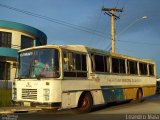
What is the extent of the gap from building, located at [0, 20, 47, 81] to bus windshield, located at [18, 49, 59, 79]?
20.9m

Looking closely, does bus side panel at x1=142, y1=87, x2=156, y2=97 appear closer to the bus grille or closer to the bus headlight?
the bus grille

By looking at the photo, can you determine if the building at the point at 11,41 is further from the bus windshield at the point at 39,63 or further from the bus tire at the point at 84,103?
the bus tire at the point at 84,103

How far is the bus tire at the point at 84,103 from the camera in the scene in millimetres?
16531

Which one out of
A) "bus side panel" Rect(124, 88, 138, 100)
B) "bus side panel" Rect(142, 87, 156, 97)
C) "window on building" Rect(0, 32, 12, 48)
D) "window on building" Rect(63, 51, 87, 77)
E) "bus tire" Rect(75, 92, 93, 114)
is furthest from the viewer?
"window on building" Rect(0, 32, 12, 48)

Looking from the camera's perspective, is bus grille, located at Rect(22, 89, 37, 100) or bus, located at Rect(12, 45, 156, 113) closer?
bus, located at Rect(12, 45, 156, 113)

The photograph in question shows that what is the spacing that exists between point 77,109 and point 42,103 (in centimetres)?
221

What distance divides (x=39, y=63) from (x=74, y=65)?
5.08 feet

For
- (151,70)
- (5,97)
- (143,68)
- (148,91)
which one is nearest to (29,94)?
(5,97)

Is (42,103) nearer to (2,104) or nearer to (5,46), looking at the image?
(2,104)

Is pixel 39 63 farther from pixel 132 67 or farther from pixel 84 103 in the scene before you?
pixel 132 67

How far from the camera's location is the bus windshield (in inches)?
594

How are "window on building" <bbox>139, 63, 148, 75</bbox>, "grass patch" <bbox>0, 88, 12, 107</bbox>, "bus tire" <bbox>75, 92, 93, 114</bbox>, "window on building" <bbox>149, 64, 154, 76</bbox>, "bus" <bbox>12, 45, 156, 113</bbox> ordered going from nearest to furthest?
"bus" <bbox>12, 45, 156, 113</bbox> → "bus tire" <bbox>75, 92, 93, 114</bbox> → "grass patch" <bbox>0, 88, 12, 107</bbox> → "window on building" <bbox>139, 63, 148, 75</bbox> → "window on building" <bbox>149, 64, 154, 76</bbox>

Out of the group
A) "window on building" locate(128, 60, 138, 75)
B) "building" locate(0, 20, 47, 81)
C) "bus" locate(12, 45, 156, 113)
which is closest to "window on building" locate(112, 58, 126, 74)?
"bus" locate(12, 45, 156, 113)

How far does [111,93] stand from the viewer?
19375mm
